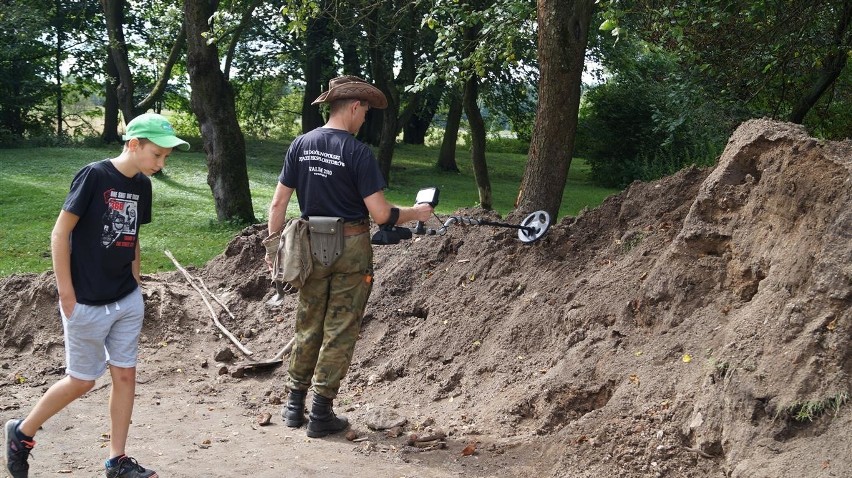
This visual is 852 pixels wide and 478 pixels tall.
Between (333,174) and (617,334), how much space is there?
2233 mm

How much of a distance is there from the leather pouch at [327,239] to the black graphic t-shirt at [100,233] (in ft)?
4.48

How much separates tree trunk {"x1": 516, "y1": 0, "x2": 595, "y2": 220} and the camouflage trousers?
3193 mm

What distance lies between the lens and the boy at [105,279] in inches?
186


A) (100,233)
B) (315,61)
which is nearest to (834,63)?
(100,233)

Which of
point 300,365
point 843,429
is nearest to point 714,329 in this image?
point 843,429

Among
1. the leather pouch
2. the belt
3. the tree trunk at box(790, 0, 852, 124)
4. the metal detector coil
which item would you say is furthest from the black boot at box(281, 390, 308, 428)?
the tree trunk at box(790, 0, 852, 124)

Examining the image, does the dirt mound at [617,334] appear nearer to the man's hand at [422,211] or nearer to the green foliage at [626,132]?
the man's hand at [422,211]

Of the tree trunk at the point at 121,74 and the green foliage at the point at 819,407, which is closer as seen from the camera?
the green foliage at the point at 819,407

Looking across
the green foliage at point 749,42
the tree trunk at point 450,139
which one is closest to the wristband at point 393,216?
the green foliage at point 749,42

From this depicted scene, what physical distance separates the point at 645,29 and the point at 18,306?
6694mm

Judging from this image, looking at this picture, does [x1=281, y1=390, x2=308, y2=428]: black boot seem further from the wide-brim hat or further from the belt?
the wide-brim hat

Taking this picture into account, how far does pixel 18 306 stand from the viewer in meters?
8.56

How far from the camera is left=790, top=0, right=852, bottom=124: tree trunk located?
9.02 metres

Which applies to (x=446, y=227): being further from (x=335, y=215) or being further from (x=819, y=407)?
(x=819, y=407)
